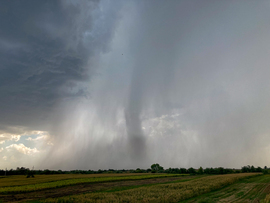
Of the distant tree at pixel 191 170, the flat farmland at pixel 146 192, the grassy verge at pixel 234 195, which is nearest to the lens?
the grassy verge at pixel 234 195

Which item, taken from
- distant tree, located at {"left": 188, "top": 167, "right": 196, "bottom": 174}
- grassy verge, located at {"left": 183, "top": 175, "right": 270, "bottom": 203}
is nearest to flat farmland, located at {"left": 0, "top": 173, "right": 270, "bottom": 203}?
grassy verge, located at {"left": 183, "top": 175, "right": 270, "bottom": 203}

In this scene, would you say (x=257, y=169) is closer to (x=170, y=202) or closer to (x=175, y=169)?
(x=175, y=169)

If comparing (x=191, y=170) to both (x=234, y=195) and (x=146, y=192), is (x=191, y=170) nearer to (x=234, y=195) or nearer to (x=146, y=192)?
(x=234, y=195)

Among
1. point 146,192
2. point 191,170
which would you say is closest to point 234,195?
point 146,192

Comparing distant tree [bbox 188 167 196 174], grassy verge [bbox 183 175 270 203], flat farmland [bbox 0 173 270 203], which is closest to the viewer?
grassy verge [bbox 183 175 270 203]

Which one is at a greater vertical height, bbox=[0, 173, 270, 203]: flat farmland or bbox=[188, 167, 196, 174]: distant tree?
bbox=[0, 173, 270, 203]: flat farmland

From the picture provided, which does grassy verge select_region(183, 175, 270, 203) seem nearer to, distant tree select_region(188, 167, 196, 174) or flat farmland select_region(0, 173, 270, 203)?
flat farmland select_region(0, 173, 270, 203)

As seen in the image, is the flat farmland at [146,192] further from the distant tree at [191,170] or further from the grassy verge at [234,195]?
the distant tree at [191,170]

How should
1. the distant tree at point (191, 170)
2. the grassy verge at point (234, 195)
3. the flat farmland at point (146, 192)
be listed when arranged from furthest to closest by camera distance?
1. the distant tree at point (191, 170)
2. the flat farmland at point (146, 192)
3. the grassy verge at point (234, 195)

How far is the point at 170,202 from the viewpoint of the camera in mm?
22266

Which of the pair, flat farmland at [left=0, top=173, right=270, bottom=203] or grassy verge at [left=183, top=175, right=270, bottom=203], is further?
flat farmland at [left=0, top=173, right=270, bottom=203]

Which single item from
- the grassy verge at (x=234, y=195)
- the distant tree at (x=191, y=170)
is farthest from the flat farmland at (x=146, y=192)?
the distant tree at (x=191, y=170)

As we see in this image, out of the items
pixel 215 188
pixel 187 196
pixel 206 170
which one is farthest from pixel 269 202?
pixel 206 170

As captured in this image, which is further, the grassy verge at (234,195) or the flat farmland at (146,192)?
the flat farmland at (146,192)
